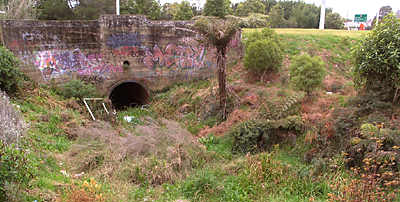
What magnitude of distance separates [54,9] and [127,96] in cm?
1622

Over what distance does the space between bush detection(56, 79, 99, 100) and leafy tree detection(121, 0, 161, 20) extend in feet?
66.3

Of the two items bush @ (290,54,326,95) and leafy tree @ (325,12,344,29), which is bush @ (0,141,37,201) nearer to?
bush @ (290,54,326,95)

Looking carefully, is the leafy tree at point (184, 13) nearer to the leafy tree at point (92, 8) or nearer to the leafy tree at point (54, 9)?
the leafy tree at point (92, 8)

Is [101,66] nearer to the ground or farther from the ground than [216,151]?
farther from the ground

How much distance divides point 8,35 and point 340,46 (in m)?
17.0

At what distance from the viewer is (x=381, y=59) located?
7.92 m

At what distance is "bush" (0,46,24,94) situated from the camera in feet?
35.1

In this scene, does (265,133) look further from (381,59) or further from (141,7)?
(141,7)

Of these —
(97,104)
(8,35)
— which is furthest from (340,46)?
(8,35)

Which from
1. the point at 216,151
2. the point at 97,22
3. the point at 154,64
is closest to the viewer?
the point at 216,151

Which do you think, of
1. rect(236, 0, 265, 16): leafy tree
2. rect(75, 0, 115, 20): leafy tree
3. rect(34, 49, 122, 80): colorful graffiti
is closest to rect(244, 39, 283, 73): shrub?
rect(34, 49, 122, 80): colorful graffiti

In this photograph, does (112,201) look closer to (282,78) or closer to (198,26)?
(198,26)

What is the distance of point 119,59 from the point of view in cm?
1570

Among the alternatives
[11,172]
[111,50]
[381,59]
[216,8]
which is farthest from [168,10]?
[11,172]
